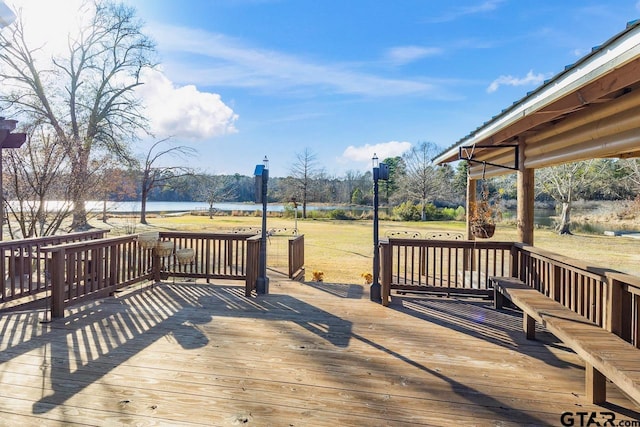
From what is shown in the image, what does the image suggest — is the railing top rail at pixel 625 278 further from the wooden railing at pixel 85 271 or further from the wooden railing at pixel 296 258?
the wooden railing at pixel 85 271

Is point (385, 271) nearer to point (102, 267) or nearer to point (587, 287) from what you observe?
point (587, 287)

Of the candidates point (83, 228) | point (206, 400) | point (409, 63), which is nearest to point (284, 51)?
point (409, 63)

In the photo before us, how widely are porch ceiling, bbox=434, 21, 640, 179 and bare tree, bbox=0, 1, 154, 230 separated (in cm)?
1290

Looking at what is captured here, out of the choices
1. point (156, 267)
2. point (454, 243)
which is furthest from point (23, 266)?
point (454, 243)

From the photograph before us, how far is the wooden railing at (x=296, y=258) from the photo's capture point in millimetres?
6640

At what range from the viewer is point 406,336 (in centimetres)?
346

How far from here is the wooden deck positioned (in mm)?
2127

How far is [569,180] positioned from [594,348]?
66.2ft

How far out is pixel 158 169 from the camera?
22.2 metres

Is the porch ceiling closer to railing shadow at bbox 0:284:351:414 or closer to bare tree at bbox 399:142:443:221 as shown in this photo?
railing shadow at bbox 0:284:351:414

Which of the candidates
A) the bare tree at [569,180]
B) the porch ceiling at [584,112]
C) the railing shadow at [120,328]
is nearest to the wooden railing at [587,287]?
the porch ceiling at [584,112]

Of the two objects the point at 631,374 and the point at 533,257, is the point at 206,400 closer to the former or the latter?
the point at 631,374

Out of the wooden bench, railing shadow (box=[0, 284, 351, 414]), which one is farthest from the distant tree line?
the wooden bench

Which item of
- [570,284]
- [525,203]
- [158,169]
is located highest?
[158,169]
